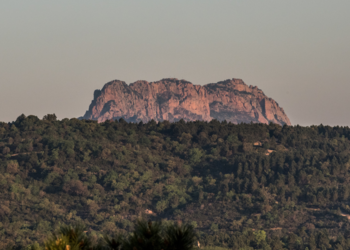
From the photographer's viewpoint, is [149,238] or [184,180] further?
[184,180]

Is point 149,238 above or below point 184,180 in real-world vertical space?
below

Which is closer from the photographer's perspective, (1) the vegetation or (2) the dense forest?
(1) the vegetation

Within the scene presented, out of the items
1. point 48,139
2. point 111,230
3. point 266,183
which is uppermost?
point 48,139

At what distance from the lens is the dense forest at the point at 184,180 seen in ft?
248

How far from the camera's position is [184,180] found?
9788 centimetres

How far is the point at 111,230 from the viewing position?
75.7 meters


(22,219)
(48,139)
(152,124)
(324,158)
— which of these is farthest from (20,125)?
(324,158)

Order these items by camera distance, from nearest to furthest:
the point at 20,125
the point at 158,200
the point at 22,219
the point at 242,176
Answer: the point at 22,219 → the point at 158,200 → the point at 242,176 → the point at 20,125

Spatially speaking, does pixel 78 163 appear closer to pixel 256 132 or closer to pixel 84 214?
pixel 84 214

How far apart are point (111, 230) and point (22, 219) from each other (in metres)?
11.5

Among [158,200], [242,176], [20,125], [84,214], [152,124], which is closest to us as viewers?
[84,214]

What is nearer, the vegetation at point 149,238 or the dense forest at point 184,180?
the vegetation at point 149,238

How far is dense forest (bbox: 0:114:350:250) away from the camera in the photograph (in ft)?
248

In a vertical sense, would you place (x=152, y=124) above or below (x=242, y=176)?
above
